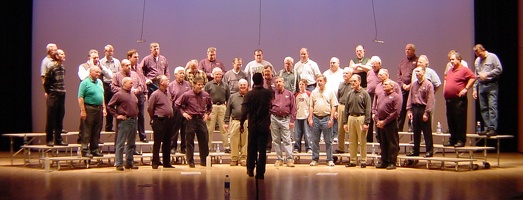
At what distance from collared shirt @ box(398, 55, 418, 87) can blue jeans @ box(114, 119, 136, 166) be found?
4.66m

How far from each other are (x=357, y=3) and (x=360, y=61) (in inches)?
85.7

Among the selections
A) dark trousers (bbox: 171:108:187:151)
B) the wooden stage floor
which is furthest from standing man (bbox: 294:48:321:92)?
dark trousers (bbox: 171:108:187:151)

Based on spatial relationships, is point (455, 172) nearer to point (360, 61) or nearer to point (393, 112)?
point (393, 112)

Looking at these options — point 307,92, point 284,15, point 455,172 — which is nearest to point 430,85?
point 455,172

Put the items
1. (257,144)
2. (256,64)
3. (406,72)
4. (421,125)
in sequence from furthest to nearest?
(256,64) → (406,72) → (421,125) → (257,144)

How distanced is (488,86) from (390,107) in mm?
1870

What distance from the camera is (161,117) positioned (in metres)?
11.3

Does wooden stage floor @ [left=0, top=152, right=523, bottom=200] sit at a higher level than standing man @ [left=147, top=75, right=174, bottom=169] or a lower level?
lower

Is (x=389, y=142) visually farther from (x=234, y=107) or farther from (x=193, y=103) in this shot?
(x=193, y=103)

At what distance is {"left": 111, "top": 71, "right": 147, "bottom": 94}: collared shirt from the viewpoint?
1191 centimetres

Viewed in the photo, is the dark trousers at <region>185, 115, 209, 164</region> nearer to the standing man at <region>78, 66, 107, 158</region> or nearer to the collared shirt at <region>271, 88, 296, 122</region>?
the collared shirt at <region>271, 88, 296, 122</region>

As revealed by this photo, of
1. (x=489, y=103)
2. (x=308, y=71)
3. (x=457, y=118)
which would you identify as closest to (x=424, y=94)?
(x=457, y=118)

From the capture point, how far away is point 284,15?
578 inches

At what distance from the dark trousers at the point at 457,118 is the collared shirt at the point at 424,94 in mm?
358
